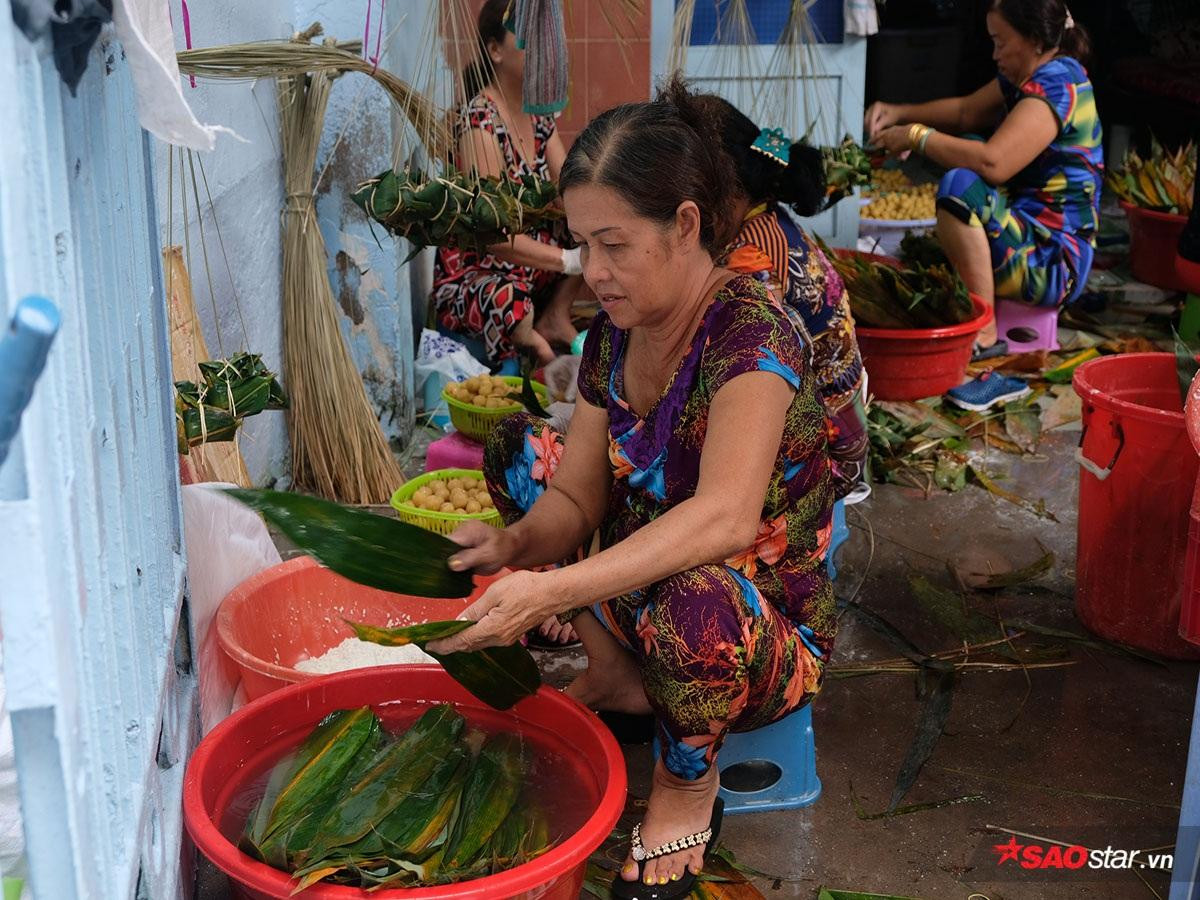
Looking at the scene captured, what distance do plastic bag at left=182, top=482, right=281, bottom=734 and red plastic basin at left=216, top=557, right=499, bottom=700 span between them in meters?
0.03

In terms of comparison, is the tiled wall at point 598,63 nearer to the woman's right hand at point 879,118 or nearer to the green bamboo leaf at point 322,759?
the woman's right hand at point 879,118

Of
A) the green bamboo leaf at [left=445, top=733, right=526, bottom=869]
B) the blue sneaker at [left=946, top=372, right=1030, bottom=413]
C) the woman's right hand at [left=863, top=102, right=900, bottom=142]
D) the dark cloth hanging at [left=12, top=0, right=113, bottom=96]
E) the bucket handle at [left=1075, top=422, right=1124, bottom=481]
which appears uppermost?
the dark cloth hanging at [left=12, top=0, right=113, bottom=96]

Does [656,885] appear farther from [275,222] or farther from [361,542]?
[275,222]

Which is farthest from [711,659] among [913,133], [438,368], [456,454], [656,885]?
[913,133]

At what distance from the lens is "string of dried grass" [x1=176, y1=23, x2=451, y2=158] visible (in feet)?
7.80

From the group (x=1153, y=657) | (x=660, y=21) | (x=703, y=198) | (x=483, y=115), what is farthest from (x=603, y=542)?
(x=660, y=21)

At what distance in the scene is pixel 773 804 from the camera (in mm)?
2375

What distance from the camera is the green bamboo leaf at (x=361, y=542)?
184 centimetres

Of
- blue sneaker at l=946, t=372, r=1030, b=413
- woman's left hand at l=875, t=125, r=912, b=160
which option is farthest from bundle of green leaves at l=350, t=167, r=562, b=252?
woman's left hand at l=875, t=125, r=912, b=160

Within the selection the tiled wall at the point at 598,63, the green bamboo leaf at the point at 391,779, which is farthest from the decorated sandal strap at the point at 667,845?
the tiled wall at the point at 598,63

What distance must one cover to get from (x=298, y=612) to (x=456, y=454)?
3.65 ft

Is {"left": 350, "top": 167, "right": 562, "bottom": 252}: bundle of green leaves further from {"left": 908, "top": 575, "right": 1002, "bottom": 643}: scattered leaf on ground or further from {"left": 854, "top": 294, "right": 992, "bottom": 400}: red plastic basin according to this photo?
{"left": 854, "top": 294, "right": 992, "bottom": 400}: red plastic basin

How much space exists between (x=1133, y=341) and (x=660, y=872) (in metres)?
3.92

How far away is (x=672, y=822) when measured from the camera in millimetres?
2156
